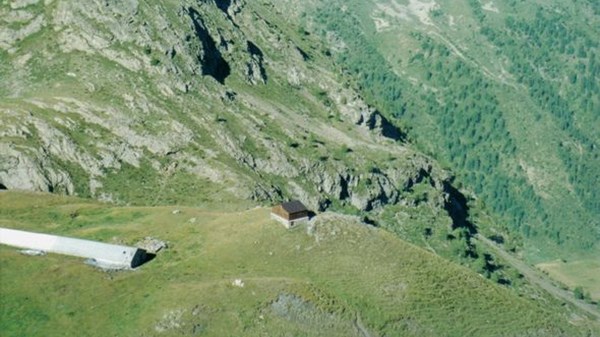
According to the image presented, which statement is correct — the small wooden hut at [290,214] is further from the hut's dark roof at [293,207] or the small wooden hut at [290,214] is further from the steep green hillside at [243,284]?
the steep green hillside at [243,284]

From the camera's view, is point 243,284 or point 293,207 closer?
point 243,284

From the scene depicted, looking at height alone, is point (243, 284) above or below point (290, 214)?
below

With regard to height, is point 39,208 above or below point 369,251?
below

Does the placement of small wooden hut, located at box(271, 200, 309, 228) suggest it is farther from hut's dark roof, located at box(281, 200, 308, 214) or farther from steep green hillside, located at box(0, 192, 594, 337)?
steep green hillside, located at box(0, 192, 594, 337)

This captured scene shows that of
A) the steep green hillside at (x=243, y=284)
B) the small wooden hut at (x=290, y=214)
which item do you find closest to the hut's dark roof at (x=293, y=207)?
the small wooden hut at (x=290, y=214)

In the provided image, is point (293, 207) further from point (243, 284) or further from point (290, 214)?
point (243, 284)

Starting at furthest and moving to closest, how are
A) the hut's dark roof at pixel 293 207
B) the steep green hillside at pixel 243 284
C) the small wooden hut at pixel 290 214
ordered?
the hut's dark roof at pixel 293 207
the small wooden hut at pixel 290 214
the steep green hillside at pixel 243 284

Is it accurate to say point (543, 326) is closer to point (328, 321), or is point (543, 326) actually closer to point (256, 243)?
point (328, 321)

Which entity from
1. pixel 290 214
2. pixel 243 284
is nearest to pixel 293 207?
pixel 290 214

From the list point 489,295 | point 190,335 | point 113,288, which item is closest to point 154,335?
point 190,335
